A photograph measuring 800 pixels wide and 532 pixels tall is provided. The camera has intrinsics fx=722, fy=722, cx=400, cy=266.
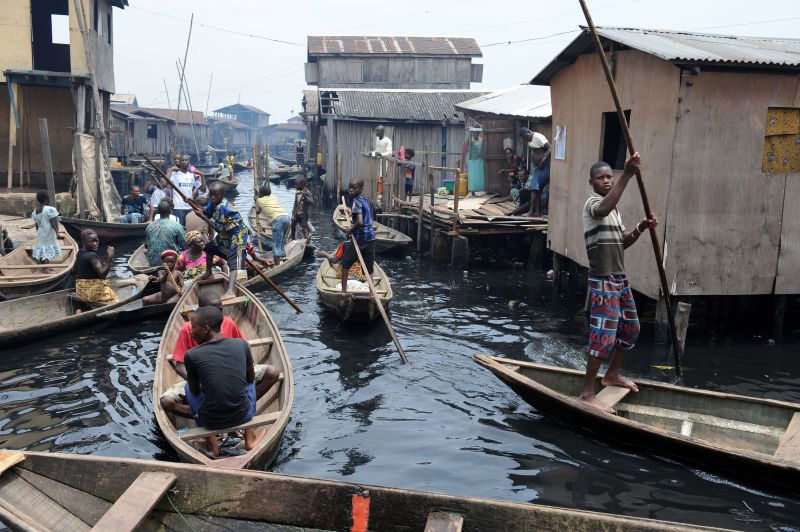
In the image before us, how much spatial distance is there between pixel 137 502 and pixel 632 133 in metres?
7.52

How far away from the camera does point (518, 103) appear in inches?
645

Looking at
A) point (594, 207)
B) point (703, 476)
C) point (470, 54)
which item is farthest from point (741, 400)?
point (470, 54)

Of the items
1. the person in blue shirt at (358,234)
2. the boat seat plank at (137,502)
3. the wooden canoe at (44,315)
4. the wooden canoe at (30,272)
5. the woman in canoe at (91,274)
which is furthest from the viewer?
the wooden canoe at (30,272)

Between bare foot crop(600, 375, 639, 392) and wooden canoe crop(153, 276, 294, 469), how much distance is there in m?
2.84

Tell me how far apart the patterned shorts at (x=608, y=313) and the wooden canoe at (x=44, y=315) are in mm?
6402

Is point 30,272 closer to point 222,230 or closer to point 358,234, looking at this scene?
point 222,230

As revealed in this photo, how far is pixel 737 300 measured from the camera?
32.6 ft

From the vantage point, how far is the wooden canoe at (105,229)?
1577cm

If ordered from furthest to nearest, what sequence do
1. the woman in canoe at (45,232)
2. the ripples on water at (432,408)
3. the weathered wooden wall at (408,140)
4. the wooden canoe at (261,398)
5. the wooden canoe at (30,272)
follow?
the weathered wooden wall at (408,140) < the woman in canoe at (45,232) < the wooden canoe at (30,272) < the ripples on water at (432,408) < the wooden canoe at (261,398)

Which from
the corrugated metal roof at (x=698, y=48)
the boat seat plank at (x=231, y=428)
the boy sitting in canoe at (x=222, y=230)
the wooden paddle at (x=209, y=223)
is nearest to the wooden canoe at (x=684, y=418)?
the boat seat plank at (x=231, y=428)

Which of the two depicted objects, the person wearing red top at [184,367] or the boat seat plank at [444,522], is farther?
the person wearing red top at [184,367]

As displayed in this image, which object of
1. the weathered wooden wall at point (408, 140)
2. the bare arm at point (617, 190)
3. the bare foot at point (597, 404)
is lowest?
the bare foot at point (597, 404)

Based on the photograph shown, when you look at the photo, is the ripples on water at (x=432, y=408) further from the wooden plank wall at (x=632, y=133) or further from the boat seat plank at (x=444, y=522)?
the boat seat plank at (x=444, y=522)

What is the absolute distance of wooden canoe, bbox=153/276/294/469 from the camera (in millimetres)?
5023
